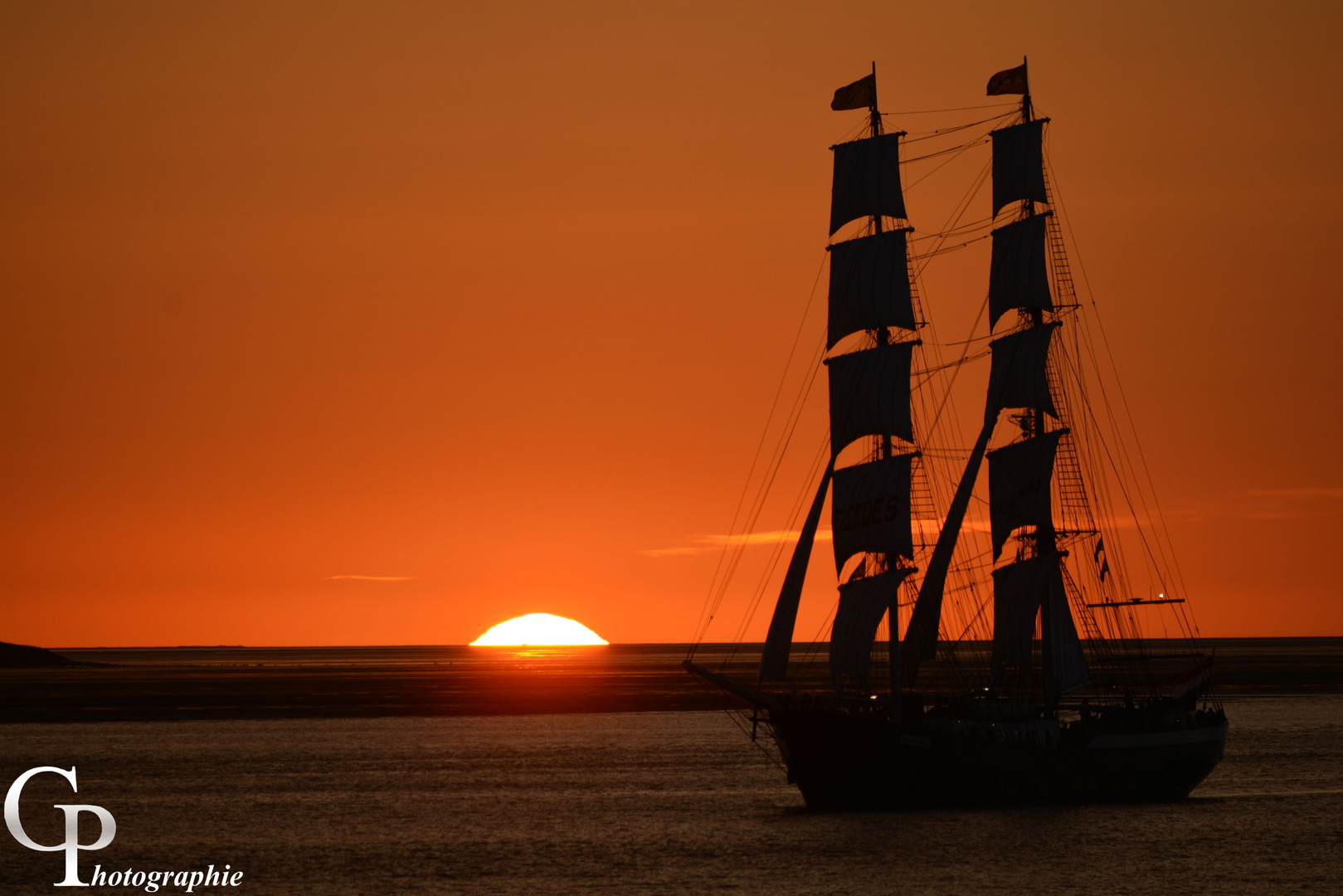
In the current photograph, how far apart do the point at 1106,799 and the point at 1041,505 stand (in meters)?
17.8

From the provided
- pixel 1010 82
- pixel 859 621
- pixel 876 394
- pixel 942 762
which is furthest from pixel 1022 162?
pixel 942 762

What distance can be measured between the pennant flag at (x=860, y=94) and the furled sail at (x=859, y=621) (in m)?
24.1

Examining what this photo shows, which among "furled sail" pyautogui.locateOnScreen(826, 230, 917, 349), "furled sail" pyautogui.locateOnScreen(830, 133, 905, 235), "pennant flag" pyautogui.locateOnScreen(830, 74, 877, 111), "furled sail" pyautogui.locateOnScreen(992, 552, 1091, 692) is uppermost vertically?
"pennant flag" pyautogui.locateOnScreen(830, 74, 877, 111)

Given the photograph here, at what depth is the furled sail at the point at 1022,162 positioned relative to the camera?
86.2 meters

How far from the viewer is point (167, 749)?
107 m

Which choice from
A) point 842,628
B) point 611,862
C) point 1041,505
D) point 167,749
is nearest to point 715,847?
point 611,862

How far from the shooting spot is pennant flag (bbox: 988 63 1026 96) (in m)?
87.2

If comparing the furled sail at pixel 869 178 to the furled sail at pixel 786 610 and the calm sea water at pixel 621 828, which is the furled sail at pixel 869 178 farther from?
the calm sea water at pixel 621 828

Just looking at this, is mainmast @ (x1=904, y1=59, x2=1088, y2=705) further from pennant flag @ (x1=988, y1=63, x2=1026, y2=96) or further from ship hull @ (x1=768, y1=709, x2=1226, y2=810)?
ship hull @ (x1=768, y1=709, x2=1226, y2=810)

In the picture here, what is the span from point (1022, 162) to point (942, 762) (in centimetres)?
3490

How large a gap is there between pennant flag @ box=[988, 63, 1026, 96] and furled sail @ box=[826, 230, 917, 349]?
13.8 m
